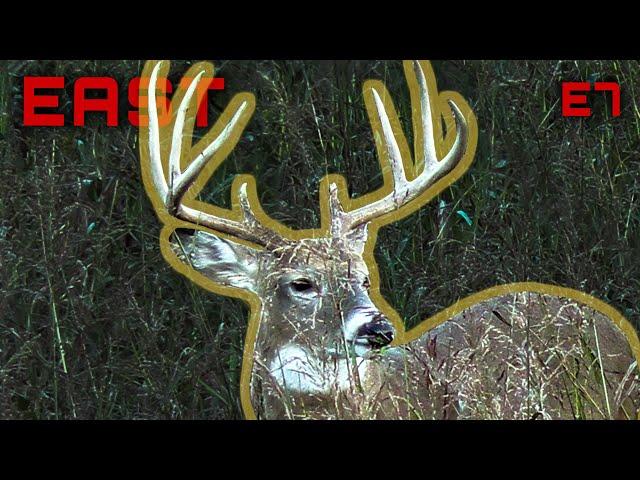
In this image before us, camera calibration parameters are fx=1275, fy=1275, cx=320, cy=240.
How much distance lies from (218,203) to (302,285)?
61 cm

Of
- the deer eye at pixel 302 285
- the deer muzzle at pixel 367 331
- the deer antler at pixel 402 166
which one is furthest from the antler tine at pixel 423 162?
the deer muzzle at pixel 367 331

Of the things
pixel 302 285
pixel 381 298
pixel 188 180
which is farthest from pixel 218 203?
pixel 381 298

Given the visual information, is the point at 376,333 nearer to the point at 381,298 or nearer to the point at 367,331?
the point at 367,331

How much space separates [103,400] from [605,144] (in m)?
2.97

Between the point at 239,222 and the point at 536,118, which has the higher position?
the point at 536,118

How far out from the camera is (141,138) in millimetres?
6621

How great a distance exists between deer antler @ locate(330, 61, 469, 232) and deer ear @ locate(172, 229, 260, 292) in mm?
503

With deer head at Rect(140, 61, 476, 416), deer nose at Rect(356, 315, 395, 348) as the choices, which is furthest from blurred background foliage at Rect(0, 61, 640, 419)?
deer nose at Rect(356, 315, 395, 348)

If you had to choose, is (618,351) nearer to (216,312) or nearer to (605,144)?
(605,144)

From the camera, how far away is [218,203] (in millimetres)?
6582

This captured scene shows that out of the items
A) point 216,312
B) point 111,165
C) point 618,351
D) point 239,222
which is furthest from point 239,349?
point 618,351

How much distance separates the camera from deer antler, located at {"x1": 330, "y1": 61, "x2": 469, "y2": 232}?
6.56 m

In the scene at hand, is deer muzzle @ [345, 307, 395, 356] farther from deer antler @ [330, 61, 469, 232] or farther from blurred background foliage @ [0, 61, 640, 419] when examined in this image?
deer antler @ [330, 61, 469, 232]

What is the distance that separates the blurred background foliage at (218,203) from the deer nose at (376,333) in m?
0.26
